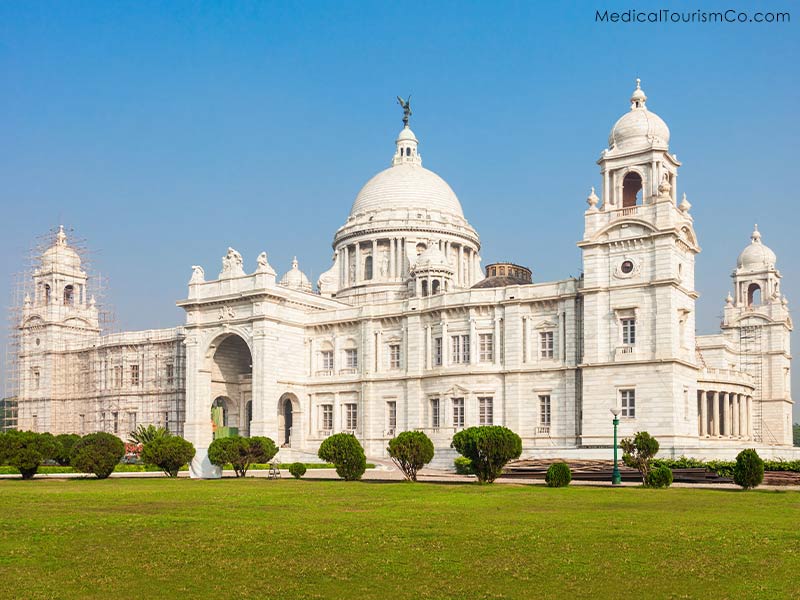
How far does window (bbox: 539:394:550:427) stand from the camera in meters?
59.8

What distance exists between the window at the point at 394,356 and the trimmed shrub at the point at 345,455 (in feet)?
86.5

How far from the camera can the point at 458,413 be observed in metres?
63.4

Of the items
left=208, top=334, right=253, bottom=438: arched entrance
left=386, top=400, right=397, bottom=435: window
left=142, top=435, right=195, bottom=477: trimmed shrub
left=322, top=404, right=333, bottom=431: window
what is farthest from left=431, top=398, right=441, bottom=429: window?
left=142, top=435, right=195, bottom=477: trimmed shrub

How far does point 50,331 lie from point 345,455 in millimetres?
58578

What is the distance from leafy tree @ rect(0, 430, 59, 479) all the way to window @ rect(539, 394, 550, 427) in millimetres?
30635

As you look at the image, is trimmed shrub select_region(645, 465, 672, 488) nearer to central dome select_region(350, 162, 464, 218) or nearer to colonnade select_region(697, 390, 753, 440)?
colonnade select_region(697, 390, 753, 440)

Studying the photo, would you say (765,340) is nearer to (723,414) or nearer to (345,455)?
(723,414)

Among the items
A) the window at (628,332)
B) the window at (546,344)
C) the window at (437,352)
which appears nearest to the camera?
the window at (628,332)

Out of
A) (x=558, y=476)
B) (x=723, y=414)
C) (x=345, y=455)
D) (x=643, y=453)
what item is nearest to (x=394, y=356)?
(x=723, y=414)

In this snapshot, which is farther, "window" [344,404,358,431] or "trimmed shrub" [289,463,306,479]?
"window" [344,404,358,431]

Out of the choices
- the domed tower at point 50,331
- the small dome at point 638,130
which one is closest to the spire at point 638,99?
the small dome at point 638,130

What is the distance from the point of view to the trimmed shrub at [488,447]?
38.2 metres

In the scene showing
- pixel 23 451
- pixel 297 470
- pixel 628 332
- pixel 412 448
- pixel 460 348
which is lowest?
pixel 297 470

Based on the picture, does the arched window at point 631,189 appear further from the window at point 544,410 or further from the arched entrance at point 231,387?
the arched entrance at point 231,387
